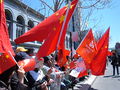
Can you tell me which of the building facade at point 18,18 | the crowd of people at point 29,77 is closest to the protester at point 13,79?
the crowd of people at point 29,77

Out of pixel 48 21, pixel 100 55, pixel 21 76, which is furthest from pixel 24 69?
pixel 100 55

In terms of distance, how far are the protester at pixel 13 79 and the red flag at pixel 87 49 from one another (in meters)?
3.09

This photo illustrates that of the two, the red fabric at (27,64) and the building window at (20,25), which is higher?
the building window at (20,25)

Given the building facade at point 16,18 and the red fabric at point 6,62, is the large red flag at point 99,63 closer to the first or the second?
the red fabric at point 6,62

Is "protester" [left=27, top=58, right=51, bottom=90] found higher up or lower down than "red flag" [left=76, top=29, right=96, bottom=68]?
lower down

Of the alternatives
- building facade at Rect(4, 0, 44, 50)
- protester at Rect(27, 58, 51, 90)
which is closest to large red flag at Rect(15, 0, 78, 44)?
protester at Rect(27, 58, 51, 90)

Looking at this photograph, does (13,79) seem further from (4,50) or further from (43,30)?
(43,30)

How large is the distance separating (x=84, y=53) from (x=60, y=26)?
101 inches

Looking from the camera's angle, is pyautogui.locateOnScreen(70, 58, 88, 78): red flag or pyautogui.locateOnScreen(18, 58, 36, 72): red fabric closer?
pyautogui.locateOnScreen(18, 58, 36, 72): red fabric

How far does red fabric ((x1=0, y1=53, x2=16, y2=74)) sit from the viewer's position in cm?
377

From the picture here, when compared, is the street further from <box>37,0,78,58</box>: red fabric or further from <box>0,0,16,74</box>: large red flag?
<box>0,0,16,74</box>: large red flag

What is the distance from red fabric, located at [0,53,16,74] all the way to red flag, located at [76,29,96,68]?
3429 mm

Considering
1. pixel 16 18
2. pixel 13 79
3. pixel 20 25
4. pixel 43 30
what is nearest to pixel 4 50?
pixel 13 79

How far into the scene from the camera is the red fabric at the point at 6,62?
148 inches
